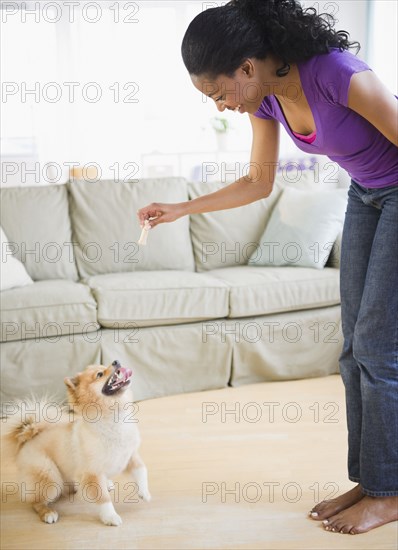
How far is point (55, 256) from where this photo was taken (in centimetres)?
312

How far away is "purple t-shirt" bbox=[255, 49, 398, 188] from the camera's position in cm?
139

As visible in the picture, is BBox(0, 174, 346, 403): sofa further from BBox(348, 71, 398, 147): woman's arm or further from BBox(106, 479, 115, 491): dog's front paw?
BBox(348, 71, 398, 147): woman's arm

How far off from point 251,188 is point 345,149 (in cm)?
38

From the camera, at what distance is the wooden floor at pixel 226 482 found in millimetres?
1721

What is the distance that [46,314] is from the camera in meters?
2.63

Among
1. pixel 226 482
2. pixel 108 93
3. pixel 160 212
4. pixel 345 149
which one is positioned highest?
pixel 108 93

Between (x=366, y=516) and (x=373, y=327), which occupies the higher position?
(x=373, y=327)

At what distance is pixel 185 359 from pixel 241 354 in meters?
Answer: 0.24

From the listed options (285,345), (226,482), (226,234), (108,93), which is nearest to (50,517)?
(226,482)

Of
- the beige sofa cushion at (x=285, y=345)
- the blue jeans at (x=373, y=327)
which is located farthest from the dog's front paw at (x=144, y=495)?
the beige sofa cushion at (x=285, y=345)

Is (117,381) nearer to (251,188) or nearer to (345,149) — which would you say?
(251,188)

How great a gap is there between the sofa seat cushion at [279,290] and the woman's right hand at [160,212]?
3.61ft

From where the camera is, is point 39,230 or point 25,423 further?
point 39,230

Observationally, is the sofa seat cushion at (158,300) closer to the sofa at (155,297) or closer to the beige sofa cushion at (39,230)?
the sofa at (155,297)
